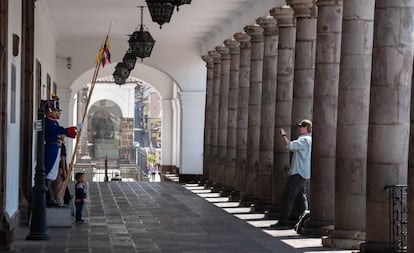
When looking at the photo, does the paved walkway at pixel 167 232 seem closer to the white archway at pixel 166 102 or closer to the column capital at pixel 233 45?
the column capital at pixel 233 45

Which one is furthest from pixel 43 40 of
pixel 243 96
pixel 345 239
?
pixel 345 239

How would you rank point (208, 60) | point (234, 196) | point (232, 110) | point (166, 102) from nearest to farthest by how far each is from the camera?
1. point (234, 196)
2. point (232, 110)
3. point (208, 60)
4. point (166, 102)

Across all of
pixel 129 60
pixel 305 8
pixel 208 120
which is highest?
pixel 305 8

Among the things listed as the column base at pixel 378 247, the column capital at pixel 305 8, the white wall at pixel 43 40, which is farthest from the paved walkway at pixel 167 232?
the column capital at pixel 305 8

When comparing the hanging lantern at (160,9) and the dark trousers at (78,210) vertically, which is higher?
the hanging lantern at (160,9)

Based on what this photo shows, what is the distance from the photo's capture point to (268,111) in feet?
65.9

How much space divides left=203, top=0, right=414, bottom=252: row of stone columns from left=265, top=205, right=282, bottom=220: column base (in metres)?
0.02

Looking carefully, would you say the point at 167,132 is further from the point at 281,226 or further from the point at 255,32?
the point at 281,226

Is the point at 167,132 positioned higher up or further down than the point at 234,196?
higher up

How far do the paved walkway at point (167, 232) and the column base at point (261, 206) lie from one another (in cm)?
48

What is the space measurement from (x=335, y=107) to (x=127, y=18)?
12.9 metres

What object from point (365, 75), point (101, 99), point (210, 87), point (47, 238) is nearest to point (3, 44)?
point (47, 238)

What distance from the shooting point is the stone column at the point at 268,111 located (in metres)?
19.7

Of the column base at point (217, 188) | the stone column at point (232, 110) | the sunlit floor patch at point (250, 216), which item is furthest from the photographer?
the column base at point (217, 188)
